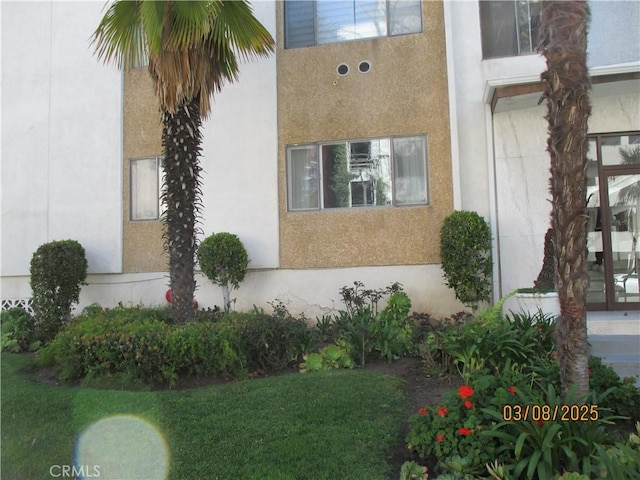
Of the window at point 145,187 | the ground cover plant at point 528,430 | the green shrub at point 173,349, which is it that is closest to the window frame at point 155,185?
the window at point 145,187

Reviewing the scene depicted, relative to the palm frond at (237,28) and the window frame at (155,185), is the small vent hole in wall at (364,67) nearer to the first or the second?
the palm frond at (237,28)

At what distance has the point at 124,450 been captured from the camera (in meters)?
4.15

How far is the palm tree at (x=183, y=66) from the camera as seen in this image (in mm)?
6535

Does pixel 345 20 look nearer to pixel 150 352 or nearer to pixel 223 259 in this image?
pixel 223 259

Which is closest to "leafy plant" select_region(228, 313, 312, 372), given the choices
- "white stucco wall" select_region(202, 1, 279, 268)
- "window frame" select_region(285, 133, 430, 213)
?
"white stucco wall" select_region(202, 1, 279, 268)

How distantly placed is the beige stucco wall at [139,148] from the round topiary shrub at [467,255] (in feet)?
18.2

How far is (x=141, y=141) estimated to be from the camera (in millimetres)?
9992

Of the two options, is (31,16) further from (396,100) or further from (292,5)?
(396,100)

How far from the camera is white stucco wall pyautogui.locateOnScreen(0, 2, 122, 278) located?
10086 mm

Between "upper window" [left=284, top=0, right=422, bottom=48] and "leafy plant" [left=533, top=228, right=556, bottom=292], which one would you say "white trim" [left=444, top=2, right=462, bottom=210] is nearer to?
"upper window" [left=284, top=0, right=422, bottom=48]

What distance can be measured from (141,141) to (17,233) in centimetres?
353

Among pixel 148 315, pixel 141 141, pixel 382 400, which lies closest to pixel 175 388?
pixel 148 315
